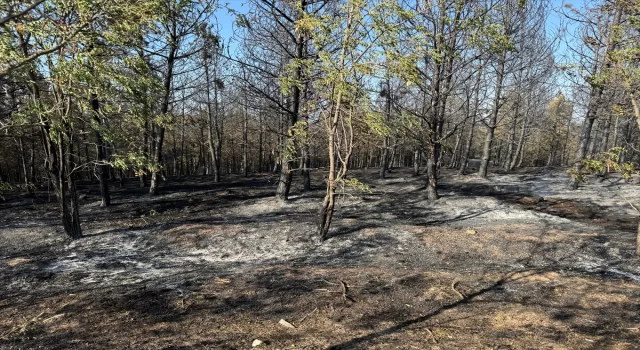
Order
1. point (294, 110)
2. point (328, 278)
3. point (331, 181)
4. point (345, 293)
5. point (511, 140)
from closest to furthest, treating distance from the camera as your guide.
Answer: point (345, 293), point (328, 278), point (331, 181), point (294, 110), point (511, 140)

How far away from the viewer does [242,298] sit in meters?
5.88

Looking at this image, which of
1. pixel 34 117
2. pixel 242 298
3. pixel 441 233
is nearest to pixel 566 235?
pixel 441 233

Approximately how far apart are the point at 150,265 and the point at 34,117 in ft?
13.0

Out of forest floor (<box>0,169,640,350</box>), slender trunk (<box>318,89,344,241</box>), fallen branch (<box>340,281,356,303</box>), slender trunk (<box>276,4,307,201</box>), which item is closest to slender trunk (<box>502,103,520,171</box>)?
forest floor (<box>0,169,640,350</box>)

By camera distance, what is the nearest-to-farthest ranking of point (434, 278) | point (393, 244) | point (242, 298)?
point (242, 298) → point (434, 278) → point (393, 244)

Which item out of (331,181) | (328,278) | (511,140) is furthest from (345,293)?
(511,140)

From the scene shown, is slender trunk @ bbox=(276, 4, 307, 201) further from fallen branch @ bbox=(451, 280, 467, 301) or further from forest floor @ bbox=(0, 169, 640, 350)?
fallen branch @ bbox=(451, 280, 467, 301)

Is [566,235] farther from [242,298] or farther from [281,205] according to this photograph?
[281,205]

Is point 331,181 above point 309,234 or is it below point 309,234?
above

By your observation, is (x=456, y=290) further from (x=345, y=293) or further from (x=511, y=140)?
(x=511, y=140)

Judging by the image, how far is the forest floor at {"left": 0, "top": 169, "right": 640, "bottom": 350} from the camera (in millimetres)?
4645

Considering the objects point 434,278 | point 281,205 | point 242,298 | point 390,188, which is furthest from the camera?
point 390,188

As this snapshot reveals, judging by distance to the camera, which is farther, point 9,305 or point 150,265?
point 150,265

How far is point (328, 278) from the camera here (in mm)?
6742
